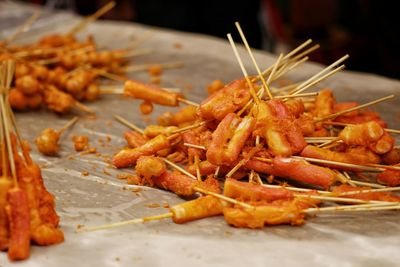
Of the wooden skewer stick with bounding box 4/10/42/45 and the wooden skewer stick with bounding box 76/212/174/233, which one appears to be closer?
the wooden skewer stick with bounding box 76/212/174/233

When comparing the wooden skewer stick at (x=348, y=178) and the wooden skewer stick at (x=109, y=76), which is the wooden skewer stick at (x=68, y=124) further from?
the wooden skewer stick at (x=348, y=178)

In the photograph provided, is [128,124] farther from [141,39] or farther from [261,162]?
[141,39]

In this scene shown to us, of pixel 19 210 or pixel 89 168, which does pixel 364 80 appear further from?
pixel 19 210

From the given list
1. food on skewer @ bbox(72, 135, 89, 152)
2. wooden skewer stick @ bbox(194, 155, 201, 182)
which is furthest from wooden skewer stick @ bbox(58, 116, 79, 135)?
wooden skewer stick @ bbox(194, 155, 201, 182)

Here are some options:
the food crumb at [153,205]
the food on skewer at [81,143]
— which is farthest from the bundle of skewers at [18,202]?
the food on skewer at [81,143]

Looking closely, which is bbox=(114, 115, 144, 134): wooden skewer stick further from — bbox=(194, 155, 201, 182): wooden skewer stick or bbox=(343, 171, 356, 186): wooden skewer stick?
bbox=(343, 171, 356, 186): wooden skewer stick

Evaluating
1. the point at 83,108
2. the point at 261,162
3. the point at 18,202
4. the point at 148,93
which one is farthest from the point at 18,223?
the point at 83,108
